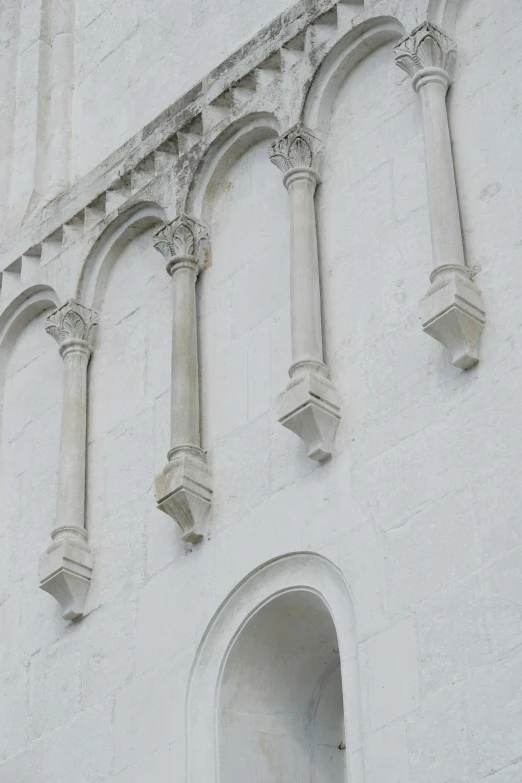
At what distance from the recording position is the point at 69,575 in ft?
32.3

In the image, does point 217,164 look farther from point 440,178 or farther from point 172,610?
point 172,610

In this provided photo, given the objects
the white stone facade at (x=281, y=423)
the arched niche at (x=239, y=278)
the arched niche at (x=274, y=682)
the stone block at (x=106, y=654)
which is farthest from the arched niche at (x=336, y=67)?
the stone block at (x=106, y=654)

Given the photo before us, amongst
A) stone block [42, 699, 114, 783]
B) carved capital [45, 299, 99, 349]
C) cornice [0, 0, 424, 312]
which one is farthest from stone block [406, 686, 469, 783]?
carved capital [45, 299, 99, 349]

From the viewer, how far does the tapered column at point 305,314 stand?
8758 mm

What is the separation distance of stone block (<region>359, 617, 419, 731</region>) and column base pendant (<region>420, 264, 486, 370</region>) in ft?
4.41

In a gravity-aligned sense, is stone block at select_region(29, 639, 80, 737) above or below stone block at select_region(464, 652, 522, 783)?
above

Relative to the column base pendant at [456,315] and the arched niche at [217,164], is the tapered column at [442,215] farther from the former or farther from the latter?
the arched niche at [217,164]

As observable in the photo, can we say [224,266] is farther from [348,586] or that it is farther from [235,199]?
[348,586]

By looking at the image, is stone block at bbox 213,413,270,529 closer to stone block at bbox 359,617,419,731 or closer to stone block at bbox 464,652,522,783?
stone block at bbox 359,617,419,731

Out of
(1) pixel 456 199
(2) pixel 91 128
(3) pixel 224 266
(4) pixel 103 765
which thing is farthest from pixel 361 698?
(2) pixel 91 128

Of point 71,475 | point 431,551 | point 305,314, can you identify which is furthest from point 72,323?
point 431,551

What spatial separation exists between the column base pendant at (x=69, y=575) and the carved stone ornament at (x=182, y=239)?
73.3 inches

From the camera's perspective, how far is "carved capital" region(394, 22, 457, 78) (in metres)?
9.21

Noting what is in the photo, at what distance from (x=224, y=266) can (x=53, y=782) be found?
3.20 m
